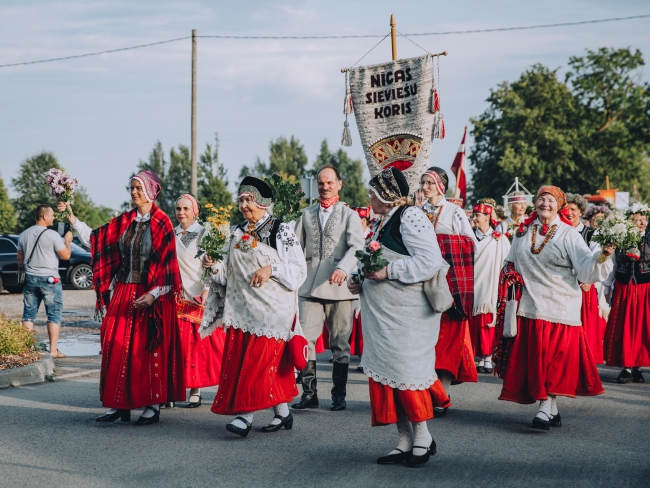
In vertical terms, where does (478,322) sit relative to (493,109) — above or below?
below

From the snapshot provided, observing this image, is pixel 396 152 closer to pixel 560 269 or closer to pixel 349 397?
pixel 349 397

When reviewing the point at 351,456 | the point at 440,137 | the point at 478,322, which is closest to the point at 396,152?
the point at 440,137

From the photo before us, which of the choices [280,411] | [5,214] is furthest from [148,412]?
[5,214]

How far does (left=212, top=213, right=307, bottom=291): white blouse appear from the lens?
680cm

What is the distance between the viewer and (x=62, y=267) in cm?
2402

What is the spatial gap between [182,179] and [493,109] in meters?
33.7

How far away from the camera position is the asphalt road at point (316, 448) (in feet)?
18.2

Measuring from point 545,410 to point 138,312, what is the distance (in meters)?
3.47

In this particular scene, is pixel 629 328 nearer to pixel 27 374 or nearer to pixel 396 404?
pixel 396 404

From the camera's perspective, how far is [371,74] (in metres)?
16.5

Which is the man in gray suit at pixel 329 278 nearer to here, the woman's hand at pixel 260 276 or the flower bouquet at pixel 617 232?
the woman's hand at pixel 260 276

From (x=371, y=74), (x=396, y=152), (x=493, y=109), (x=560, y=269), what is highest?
(x=493, y=109)

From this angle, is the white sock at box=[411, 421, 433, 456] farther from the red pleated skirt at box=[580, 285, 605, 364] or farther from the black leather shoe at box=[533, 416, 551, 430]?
the red pleated skirt at box=[580, 285, 605, 364]

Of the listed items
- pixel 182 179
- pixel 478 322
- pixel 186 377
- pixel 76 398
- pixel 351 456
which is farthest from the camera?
pixel 182 179
